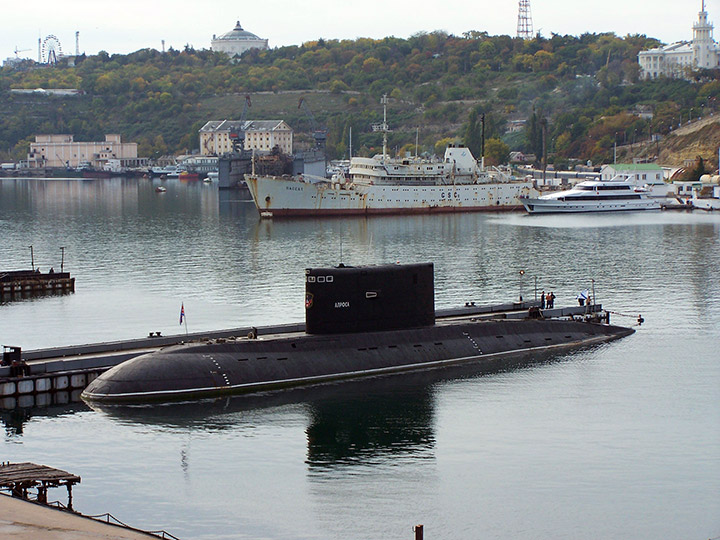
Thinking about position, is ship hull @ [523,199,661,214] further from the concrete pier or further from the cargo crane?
the concrete pier

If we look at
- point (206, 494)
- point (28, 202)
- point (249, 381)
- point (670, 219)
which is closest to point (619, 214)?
point (670, 219)

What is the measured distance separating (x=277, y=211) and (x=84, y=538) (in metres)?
80.1

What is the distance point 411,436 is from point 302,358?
558cm

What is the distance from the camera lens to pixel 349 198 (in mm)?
98938

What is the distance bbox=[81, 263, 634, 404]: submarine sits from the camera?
96.2ft

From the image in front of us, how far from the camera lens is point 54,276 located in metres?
51.9

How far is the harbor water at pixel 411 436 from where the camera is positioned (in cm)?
2180

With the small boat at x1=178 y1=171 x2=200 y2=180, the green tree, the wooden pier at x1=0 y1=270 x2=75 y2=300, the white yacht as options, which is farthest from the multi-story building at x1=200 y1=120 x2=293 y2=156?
the wooden pier at x1=0 y1=270 x2=75 y2=300

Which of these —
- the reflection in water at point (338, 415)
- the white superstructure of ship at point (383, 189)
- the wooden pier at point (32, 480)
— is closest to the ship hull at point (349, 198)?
the white superstructure of ship at point (383, 189)

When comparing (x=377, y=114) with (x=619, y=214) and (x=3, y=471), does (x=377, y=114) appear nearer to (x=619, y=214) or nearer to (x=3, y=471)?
(x=619, y=214)

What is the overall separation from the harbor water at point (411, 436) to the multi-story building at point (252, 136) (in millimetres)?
136765

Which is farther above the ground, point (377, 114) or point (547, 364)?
point (377, 114)

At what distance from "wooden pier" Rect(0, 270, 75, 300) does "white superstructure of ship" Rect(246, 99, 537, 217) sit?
45.5 meters

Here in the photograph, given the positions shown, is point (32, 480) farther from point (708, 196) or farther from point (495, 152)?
point (495, 152)
